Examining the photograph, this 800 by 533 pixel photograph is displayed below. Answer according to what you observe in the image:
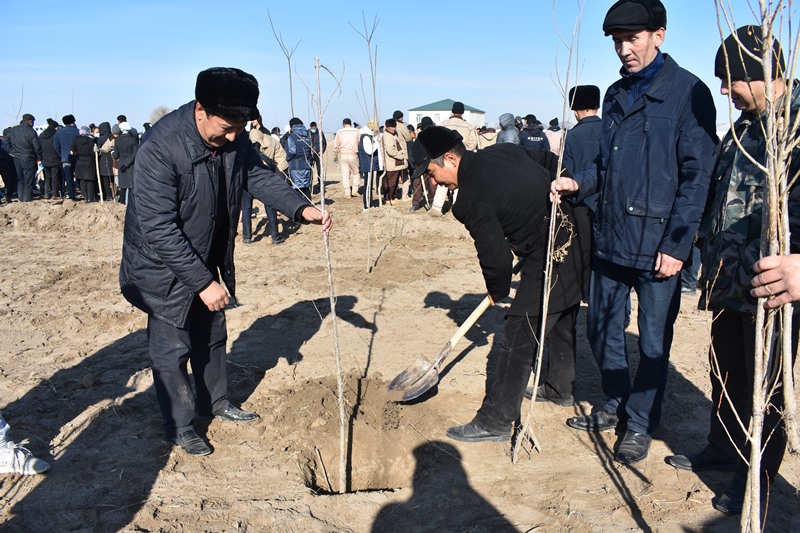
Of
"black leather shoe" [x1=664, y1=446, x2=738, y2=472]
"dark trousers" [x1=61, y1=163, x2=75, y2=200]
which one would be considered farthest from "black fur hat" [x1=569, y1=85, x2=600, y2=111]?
"dark trousers" [x1=61, y1=163, x2=75, y2=200]

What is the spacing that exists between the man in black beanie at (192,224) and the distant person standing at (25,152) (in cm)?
1224

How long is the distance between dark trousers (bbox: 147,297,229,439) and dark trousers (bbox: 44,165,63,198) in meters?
12.7

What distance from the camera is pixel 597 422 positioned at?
3.79 meters

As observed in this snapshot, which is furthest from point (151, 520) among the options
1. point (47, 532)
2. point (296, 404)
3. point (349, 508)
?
point (296, 404)

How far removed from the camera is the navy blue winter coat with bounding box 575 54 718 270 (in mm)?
3045

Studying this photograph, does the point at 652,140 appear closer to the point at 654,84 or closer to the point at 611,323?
the point at 654,84

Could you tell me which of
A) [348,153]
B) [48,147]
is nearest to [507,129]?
[348,153]

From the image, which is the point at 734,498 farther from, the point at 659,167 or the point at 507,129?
the point at 507,129

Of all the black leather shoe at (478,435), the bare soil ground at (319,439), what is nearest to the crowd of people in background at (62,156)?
the bare soil ground at (319,439)

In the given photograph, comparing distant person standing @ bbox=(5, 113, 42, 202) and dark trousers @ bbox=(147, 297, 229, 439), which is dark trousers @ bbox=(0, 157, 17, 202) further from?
dark trousers @ bbox=(147, 297, 229, 439)

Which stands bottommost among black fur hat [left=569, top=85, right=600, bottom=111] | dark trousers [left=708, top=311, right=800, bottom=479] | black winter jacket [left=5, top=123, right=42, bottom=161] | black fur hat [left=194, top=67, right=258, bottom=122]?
dark trousers [left=708, top=311, right=800, bottom=479]

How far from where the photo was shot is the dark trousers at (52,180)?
14383 millimetres

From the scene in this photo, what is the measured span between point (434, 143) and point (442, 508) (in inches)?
76.0

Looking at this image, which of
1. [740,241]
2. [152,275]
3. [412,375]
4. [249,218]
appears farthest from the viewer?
[249,218]
